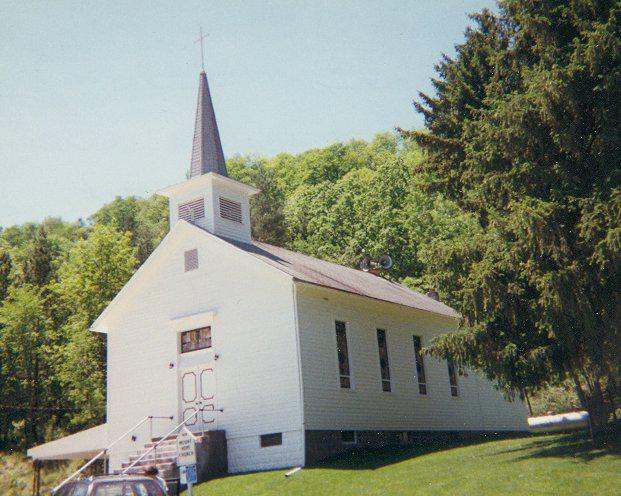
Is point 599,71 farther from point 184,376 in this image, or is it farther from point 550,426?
point 550,426

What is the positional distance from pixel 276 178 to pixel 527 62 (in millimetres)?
44092

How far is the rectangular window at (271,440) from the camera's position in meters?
18.5

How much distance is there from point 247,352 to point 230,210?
19.5 ft

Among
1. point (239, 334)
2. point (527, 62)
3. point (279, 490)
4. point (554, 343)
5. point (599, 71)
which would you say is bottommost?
point (279, 490)

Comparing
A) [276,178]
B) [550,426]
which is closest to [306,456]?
[550,426]

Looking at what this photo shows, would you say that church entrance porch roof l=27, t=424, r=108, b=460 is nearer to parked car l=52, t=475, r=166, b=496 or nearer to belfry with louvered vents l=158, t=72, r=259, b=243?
belfry with louvered vents l=158, t=72, r=259, b=243

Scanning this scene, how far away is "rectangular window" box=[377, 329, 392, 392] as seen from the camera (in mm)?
22672

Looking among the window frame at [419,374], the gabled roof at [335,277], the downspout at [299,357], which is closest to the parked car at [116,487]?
the downspout at [299,357]

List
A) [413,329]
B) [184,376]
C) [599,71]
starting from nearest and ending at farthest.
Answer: [599,71], [184,376], [413,329]

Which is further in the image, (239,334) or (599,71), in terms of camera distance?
(239,334)

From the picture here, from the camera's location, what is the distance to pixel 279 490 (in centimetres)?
1522

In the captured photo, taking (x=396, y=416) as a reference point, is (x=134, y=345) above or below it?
above

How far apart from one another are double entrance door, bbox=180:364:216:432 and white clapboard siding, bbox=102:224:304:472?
0.30 meters

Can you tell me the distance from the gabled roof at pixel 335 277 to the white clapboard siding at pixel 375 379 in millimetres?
368
